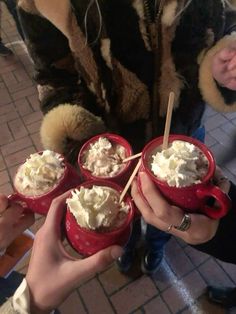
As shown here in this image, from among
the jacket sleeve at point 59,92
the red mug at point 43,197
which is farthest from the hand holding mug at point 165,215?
the jacket sleeve at point 59,92

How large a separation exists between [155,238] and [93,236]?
2.91 ft

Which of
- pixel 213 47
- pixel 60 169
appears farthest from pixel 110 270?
pixel 213 47

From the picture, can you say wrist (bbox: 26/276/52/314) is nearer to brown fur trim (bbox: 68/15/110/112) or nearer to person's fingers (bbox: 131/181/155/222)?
person's fingers (bbox: 131/181/155/222)

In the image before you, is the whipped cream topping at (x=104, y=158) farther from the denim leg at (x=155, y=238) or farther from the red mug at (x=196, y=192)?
the denim leg at (x=155, y=238)

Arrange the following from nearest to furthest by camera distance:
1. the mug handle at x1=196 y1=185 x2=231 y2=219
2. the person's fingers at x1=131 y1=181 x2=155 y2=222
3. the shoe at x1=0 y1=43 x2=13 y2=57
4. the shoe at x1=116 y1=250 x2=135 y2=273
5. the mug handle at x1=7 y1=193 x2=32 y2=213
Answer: the mug handle at x1=196 y1=185 x2=231 y2=219 → the person's fingers at x1=131 y1=181 x2=155 y2=222 → the mug handle at x1=7 y1=193 x2=32 y2=213 → the shoe at x1=116 y1=250 x2=135 y2=273 → the shoe at x1=0 y1=43 x2=13 y2=57

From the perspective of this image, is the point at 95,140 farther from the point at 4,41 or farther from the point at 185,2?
the point at 4,41

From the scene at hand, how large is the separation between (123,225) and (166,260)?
3.62ft

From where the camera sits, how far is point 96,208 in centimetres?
92

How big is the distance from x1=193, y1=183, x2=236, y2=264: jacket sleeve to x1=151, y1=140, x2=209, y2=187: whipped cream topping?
0.22 meters

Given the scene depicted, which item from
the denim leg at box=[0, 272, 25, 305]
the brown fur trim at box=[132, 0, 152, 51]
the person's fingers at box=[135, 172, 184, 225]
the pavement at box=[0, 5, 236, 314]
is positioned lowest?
the pavement at box=[0, 5, 236, 314]

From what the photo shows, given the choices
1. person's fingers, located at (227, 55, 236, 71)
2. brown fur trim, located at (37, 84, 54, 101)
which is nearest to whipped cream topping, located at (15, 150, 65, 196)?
brown fur trim, located at (37, 84, 54, 101)

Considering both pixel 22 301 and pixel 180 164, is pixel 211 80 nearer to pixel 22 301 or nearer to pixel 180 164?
pixel 180 164

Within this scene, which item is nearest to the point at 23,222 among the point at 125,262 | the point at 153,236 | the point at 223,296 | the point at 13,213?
the point at 13,213

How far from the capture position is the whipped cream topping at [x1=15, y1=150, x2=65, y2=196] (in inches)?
41.6
